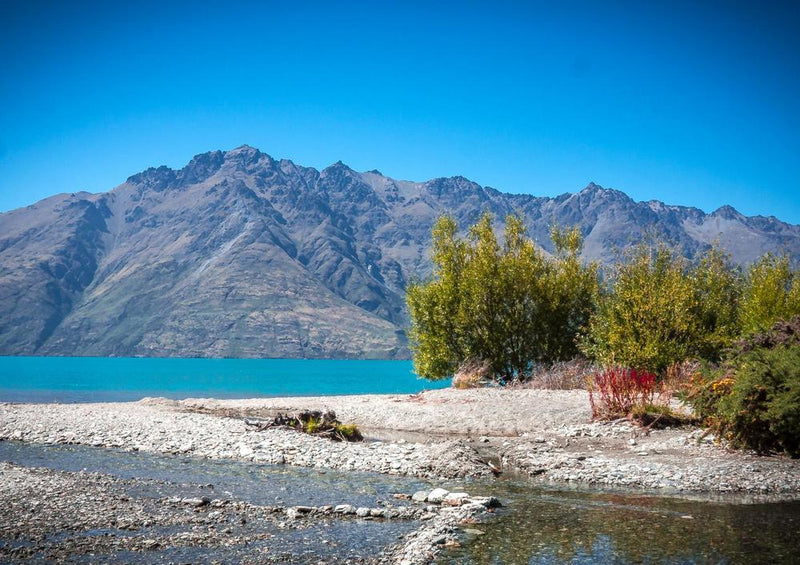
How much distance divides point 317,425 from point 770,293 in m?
37.8

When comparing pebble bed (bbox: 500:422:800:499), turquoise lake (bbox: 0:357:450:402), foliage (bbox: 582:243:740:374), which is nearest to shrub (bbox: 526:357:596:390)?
foliage (bbox: 582:243:740:374)

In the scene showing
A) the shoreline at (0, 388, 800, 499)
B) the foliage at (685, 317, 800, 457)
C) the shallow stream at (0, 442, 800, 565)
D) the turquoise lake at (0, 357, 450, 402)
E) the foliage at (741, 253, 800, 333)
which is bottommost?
the turquoise lake at (0, 357, 450, 402)

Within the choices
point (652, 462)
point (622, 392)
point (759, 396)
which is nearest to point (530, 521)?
point (652, 462)

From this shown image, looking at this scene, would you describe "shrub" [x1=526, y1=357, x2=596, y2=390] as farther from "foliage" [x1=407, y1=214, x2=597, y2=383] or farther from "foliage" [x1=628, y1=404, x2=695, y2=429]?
"foliage" [x1=628, y1=404, x2=695, y2=429]

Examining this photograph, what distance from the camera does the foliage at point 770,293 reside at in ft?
144

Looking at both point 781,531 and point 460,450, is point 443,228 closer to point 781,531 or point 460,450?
point 460,450

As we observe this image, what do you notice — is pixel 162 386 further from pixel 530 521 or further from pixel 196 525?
pixel 530 521

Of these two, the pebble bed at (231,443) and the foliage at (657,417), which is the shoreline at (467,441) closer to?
the pebble bed at (231,443)

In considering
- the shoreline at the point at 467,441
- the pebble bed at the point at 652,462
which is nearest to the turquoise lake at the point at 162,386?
the shoreline at the point at 467,441

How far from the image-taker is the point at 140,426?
27781 millimetres

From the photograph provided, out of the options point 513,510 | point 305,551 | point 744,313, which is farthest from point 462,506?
point 744,313

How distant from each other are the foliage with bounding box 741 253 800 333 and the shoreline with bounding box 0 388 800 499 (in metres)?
18.7

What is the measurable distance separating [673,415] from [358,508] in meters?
15.9

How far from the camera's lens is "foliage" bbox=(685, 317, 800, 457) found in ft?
59.6
